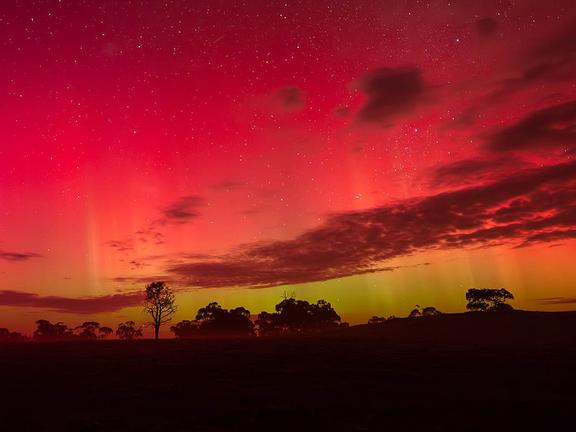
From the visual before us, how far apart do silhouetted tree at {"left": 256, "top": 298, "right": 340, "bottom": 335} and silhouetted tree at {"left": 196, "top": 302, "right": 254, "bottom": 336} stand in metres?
11.7

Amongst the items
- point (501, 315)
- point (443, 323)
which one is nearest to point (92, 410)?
point (443, 323)

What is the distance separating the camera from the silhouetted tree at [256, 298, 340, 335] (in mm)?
148750

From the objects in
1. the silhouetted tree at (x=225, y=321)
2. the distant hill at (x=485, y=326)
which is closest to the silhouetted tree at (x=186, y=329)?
the silhouetted tree at (x=225, y=321)

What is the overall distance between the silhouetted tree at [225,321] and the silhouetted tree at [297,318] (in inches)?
460

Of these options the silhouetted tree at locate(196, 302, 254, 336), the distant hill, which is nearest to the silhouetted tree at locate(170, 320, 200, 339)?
the silhouetted tree at locate(196, 302, 254, 336)

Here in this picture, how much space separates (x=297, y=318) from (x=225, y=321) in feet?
81.7

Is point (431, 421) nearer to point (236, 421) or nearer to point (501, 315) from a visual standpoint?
point (236, 421)

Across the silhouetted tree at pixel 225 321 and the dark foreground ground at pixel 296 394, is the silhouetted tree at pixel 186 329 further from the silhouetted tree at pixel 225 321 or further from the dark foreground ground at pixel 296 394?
the dark foreground ground at pixel 296 394

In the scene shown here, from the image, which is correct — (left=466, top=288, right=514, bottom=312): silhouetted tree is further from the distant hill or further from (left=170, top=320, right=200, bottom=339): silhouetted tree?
(left=170, top=320, right=200, bottom=339): silhouetted tree

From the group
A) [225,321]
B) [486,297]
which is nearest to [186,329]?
[225,321]

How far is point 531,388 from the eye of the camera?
20.1 meters

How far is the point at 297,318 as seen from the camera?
14912 cm

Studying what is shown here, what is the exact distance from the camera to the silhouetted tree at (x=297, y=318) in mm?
148750

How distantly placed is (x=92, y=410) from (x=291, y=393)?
330 inches
